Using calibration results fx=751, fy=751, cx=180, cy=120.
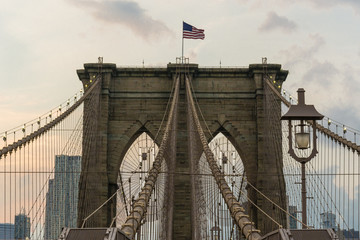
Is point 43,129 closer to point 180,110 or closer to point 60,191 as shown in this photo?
point 180,110

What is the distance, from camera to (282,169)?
38.6 metres

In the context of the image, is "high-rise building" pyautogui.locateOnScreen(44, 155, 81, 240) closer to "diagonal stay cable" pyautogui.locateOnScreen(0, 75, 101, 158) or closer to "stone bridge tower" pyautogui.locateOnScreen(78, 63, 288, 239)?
"stone bridge tower" pyautogui.locateOnScreen(78, 63, 288, 239)

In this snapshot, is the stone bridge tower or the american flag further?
the american flag

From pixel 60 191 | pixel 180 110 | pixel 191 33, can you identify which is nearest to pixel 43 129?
pixel 180 110

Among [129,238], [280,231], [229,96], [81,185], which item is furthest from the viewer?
[229,96]

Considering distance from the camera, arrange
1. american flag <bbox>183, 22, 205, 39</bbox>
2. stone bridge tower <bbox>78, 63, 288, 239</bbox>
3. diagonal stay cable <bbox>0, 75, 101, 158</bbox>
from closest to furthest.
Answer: diagonal stay cable <bbox>0, 75, 101, 158</bbox> < stone bridge tower <bbox>78, 63, 288, 239</bbox> < american flag <bbox>183, 22, 205, 39</bbox>

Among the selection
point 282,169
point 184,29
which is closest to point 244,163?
point 282,169

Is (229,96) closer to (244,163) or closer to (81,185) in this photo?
(244,163)

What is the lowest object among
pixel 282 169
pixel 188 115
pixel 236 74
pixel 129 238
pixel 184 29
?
pixel 129 238

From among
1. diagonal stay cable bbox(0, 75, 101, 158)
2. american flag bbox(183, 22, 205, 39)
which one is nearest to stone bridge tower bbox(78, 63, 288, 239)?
diagonal stay cable bbox(0, 75, 101, 158)

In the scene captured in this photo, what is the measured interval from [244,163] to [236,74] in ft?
15.7

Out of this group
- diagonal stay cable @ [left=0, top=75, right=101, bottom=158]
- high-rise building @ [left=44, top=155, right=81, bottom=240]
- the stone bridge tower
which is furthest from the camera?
the stone bridge tower

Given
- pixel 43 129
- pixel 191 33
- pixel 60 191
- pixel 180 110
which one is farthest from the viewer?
pixel 60 191

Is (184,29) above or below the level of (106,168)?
above
